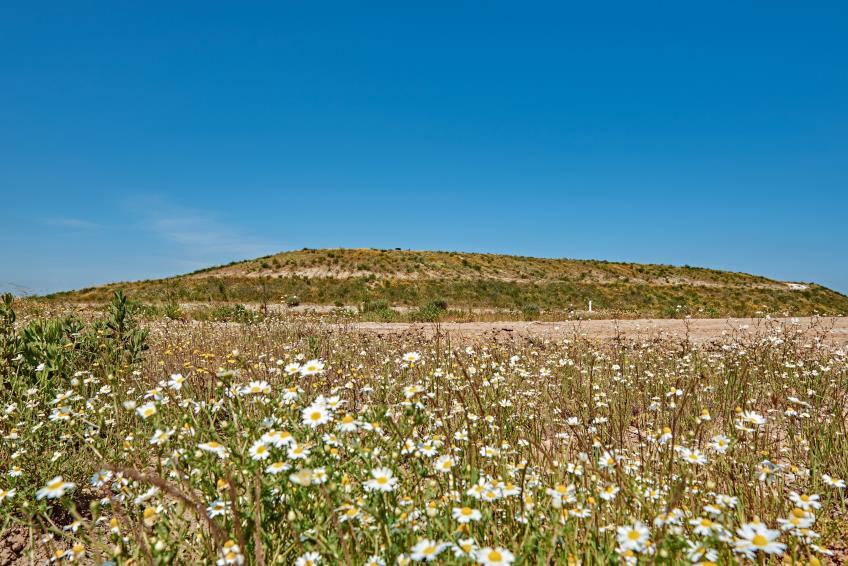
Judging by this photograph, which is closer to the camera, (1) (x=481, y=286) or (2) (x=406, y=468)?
(2) (x=406, y=468)

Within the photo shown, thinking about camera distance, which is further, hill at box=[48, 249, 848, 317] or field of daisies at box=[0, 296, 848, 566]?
hill at box=[48, 249, 848, 317]

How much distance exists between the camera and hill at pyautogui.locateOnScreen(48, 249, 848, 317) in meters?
28.2

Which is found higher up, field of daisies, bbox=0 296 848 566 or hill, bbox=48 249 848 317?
hill, bbox=48 249 848 317

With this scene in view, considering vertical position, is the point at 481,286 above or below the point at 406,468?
above

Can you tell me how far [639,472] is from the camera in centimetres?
317

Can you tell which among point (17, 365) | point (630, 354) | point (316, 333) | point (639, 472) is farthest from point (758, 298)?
point (17, 365)

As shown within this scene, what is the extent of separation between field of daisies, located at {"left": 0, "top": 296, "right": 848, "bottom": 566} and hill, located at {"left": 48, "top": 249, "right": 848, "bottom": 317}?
15.2 meters

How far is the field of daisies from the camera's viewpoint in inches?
71.5

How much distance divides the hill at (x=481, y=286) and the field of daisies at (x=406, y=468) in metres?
15.2

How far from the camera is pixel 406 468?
282cm

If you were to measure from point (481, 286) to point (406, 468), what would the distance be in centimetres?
3409

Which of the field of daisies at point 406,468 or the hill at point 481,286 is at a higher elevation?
the hill at point 481,286

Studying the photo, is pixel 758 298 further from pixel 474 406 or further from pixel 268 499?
pixel 268 499

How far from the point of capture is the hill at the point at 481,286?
28.2 meters
